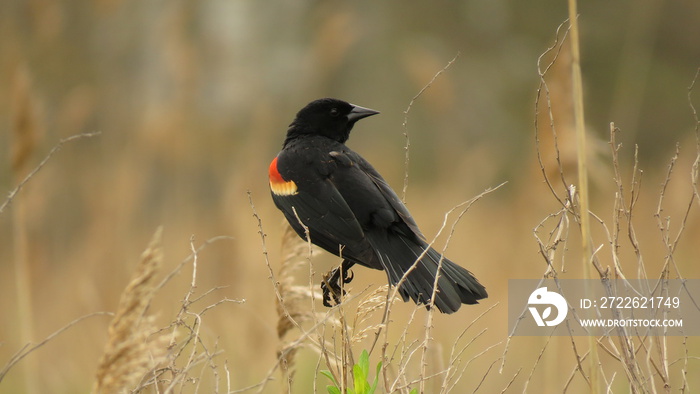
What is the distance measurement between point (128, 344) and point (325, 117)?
1321mm

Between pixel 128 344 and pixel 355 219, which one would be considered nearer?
pixel 128 344

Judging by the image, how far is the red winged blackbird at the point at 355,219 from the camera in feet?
7.21

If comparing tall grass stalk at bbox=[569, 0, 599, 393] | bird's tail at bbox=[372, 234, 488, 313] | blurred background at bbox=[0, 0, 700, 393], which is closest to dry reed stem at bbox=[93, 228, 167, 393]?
blurred background at bbox=[0, 0, 700, 393]

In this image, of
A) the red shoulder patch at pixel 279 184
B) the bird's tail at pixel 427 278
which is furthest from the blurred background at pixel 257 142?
the red shoulder patch at pixel 279 184

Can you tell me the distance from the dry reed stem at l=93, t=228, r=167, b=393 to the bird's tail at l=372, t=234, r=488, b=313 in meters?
0.65

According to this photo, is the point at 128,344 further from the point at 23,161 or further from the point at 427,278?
the point at 23,161

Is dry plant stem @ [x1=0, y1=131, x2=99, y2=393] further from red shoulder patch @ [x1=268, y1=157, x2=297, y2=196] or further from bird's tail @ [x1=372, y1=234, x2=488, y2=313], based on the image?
bird's tail @ [x1=372, y1=234, x2=488, y2=313]

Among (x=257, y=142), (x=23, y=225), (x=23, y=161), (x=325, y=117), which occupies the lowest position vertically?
(x=23, y=225)

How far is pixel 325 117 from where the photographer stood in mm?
3000

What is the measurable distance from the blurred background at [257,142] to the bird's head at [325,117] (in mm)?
749

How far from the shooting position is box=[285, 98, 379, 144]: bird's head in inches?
118

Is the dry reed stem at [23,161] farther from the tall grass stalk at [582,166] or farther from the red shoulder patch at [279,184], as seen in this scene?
the tall grass stalk at [582,166]

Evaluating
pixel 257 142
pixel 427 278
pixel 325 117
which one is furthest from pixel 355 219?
pixel 257 142

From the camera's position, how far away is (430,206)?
5.59m
